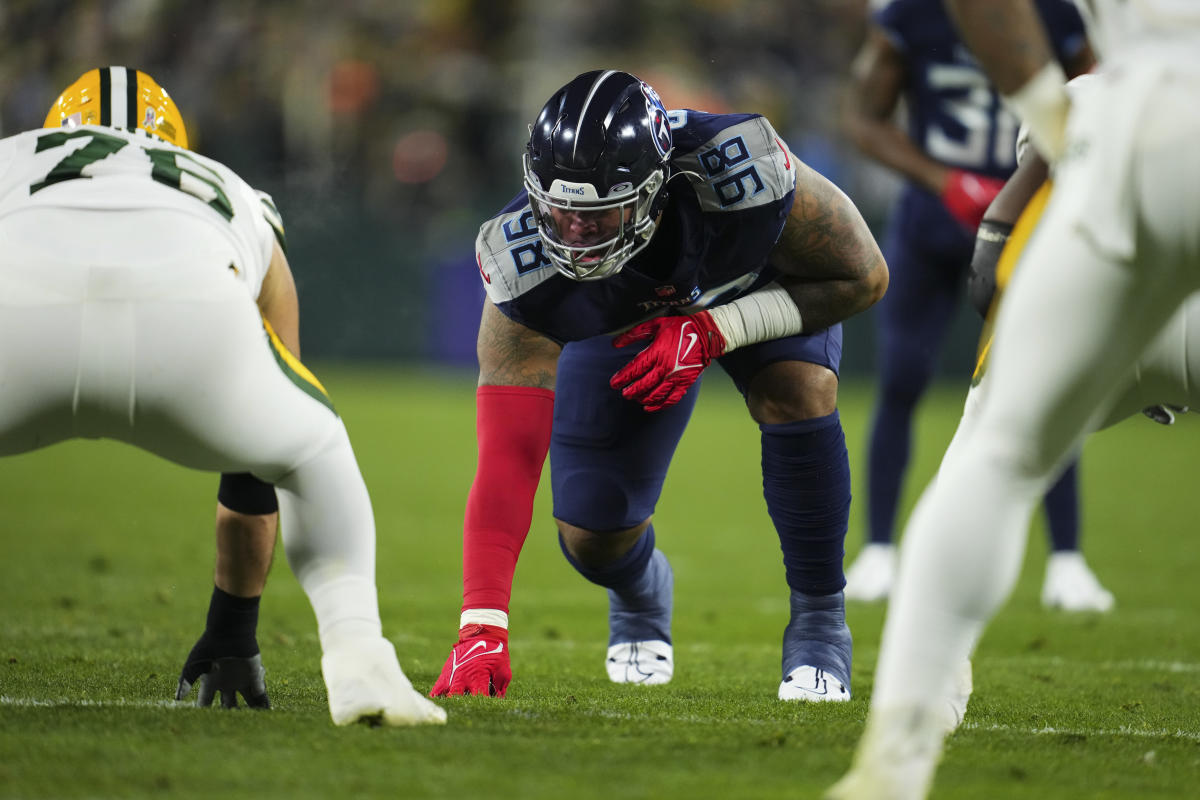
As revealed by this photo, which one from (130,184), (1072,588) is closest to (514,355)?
(130,184)

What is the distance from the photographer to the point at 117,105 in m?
3.26

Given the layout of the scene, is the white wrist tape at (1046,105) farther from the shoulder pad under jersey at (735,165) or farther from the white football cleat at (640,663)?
the white football cleat at (640,663)

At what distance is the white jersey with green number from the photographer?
255 centimetres

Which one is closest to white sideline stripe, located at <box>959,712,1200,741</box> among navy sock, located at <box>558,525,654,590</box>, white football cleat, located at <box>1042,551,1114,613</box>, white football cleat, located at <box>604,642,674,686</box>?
white football cleat, located at <box>604,642,674,686</box>

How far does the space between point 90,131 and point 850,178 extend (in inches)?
515

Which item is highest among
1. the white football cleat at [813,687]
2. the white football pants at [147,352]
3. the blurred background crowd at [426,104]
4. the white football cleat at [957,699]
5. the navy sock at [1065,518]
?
the blurred background crowd at [426,104]

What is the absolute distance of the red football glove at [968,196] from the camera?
5.25 metres

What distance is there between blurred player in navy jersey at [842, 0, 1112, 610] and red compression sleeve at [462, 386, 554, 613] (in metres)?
2.54

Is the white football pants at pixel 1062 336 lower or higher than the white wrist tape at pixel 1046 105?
lower

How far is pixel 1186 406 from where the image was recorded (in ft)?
8.76

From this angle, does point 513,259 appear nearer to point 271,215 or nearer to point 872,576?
point 271,215

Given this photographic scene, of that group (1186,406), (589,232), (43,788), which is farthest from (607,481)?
(43,788)

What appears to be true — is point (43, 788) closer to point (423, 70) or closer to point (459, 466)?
point (459, 466)

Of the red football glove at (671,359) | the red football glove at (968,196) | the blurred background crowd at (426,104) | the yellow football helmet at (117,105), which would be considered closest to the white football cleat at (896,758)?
the red football glove at (671,359)
